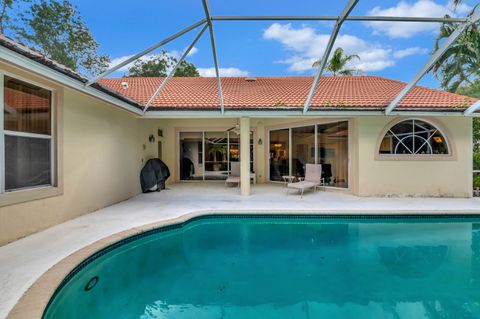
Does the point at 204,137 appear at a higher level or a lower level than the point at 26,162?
higher

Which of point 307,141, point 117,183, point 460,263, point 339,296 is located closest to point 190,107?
point 117,183

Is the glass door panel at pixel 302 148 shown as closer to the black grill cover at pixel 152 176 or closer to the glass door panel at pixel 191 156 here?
the glass door panel at pixel 191 156

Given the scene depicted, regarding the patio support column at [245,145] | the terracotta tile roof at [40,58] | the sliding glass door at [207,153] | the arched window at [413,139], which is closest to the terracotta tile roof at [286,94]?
the patio support column at [245,145]

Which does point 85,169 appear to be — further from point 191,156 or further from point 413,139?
point 413,139

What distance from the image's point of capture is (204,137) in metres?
14.4

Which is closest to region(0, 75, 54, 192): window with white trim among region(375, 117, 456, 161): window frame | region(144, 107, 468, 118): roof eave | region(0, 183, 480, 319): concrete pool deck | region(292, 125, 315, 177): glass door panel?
region(0, 183, 480, 319): concrete pool deck

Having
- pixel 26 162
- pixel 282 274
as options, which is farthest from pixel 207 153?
pixel 282 274

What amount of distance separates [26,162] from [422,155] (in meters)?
11.9

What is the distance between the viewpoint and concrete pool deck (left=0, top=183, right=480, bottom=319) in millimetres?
3797

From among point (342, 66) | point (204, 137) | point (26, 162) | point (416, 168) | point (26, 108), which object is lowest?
point (416, 168)

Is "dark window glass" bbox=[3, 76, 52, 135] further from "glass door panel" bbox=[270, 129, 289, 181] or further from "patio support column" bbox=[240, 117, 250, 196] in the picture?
"glass door panel" bbox=[270, 129, 289, 181]

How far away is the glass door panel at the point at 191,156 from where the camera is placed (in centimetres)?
1431

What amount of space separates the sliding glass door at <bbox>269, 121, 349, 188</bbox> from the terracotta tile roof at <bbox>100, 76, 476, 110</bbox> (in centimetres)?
140

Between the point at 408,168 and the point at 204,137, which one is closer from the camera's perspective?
the point at 408,168
